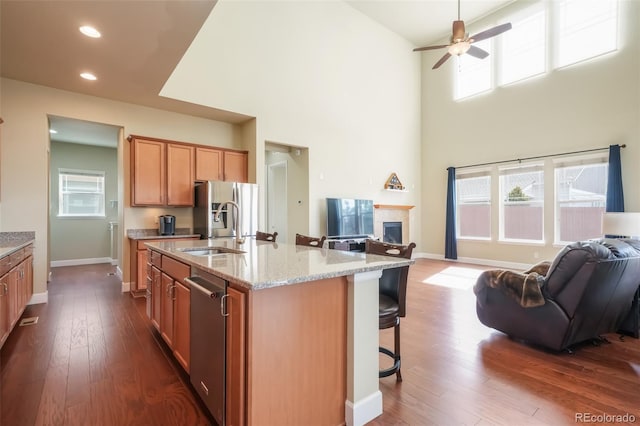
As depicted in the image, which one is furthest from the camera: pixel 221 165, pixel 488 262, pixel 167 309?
pixel 488 262

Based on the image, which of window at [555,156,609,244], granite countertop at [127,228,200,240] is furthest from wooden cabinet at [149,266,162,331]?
window at [555,156,609,244]

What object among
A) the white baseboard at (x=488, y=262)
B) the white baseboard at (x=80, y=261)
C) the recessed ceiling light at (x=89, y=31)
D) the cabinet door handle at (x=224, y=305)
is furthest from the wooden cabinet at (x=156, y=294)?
the white baseboard at (x=488, y=262)

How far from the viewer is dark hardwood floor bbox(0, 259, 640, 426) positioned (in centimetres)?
178

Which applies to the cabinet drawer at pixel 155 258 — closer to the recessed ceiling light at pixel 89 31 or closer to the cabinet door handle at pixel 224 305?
the cabinet door handle at pixel 224 305

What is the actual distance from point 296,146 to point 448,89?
4664 mm

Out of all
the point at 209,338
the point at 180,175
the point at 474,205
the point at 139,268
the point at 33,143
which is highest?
the point at 33,143

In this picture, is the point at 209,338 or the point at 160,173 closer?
the point at 209,338

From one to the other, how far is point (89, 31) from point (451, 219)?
7491 mm

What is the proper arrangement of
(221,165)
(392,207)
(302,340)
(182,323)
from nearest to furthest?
(302,340) < (182,323) < (221,165) < (392,207)

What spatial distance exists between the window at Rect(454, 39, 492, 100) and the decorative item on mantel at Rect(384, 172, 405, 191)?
2.55m

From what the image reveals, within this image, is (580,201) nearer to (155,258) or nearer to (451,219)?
(451,219)

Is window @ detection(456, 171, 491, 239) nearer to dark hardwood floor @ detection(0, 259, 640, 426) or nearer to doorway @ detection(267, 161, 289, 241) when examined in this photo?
doorway @ detection(267, 161, 289, 241)

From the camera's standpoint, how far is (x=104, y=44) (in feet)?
9.52

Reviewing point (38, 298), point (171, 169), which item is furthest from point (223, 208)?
point (38, 298)
